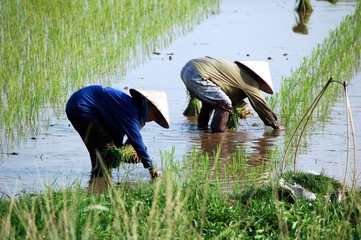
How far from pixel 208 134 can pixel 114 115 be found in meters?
1.90

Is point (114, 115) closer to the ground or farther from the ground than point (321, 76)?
farther from the ground

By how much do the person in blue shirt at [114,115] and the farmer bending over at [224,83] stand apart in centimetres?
154

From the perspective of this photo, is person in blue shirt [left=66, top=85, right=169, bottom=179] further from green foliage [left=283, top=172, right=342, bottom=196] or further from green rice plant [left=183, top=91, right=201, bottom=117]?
green rice plant [left=183, top=91, right=201, bottom=117]

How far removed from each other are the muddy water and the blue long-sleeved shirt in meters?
0.25

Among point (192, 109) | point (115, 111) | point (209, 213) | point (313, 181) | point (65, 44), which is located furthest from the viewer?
point (65, 44)

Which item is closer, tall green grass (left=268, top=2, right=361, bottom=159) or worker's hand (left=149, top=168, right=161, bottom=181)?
worker's hand (left=149, top=168, right=161, bottom=181)

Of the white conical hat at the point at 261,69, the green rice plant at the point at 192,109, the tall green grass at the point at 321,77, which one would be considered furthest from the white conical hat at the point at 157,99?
the green rice plant at the point at 192,109

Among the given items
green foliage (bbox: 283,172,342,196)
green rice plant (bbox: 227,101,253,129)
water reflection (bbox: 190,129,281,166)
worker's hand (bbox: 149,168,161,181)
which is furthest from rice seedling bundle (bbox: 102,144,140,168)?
green rice plant (bbox: 227,101,253,129)

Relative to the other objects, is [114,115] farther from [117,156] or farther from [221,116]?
[221,116]

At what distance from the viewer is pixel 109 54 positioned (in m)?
10.3

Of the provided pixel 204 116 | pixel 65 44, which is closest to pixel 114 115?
pixel 204 116

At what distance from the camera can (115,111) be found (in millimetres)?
6059

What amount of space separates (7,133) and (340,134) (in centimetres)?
270

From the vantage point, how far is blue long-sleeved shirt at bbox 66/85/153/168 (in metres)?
5.91
